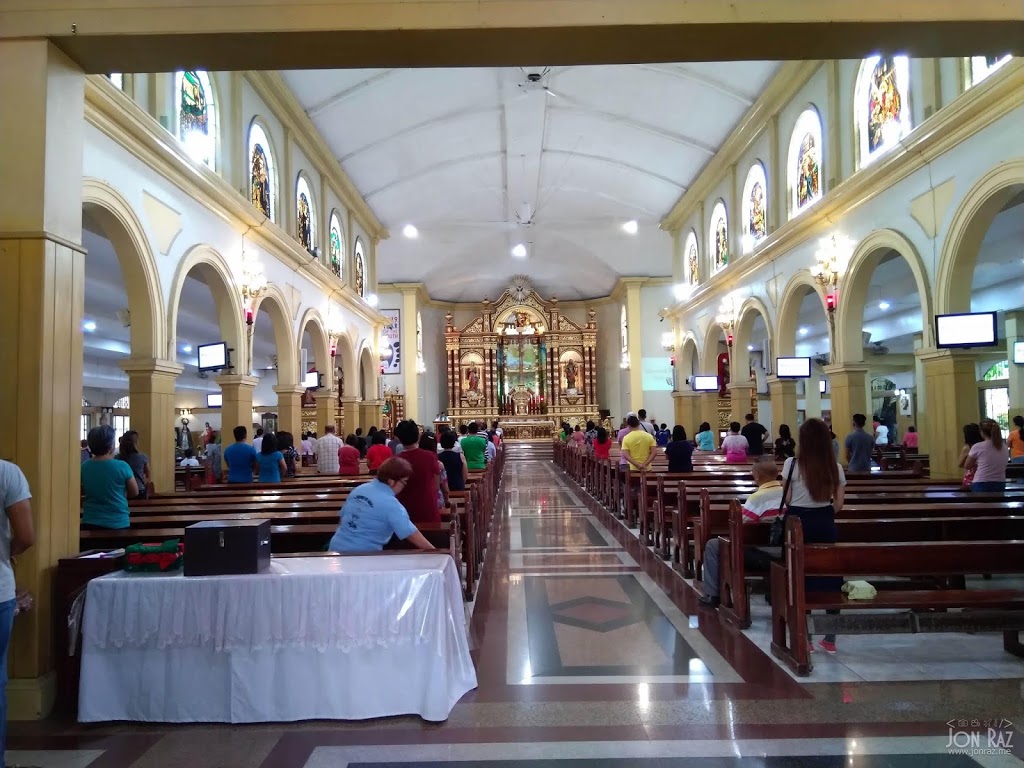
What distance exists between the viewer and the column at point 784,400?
44.1 feet

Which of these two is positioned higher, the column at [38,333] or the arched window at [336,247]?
the arched window at [336,247]

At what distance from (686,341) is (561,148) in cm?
663

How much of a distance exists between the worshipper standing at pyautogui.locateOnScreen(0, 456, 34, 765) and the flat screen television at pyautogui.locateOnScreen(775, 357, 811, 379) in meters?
12.1

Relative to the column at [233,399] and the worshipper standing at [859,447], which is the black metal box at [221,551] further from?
the worshipper standing at [859,447]

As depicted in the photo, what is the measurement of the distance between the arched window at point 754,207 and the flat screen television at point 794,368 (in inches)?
111

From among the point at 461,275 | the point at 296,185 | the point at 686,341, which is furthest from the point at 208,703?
the point at 461,275

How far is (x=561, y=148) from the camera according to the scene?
18.5 m

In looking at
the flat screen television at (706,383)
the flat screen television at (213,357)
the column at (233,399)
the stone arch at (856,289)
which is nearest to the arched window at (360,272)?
the column at (233,399)

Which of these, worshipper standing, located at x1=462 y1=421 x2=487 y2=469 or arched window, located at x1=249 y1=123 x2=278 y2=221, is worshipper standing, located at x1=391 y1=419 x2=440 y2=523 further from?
arched window, located at x1=249 y1=123 x2=278 y2=221

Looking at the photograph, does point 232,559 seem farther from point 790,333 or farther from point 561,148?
point 561,148

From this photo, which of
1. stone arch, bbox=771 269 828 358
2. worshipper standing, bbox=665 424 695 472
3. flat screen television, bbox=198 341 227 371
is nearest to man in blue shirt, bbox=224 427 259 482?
flat screen television, bbox=198 341 227 371

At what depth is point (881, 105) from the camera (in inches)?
409

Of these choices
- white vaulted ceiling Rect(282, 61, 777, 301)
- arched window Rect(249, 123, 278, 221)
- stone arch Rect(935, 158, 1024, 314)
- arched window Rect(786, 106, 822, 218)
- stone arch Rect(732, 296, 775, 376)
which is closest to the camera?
stone arch Rect(935, 158, 1024, 314)

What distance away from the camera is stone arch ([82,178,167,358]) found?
8.05 metres
